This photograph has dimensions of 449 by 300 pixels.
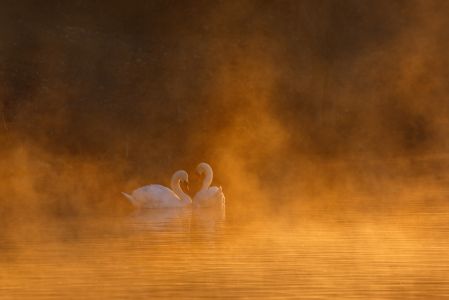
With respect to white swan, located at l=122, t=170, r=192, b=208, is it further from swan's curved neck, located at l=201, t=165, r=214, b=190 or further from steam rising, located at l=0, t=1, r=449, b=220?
steam rising, located at l=0, t=1, r=449, b=220

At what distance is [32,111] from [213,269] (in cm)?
1334

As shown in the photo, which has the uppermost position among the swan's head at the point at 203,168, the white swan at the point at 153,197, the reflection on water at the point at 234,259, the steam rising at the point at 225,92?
the steam rising at the point at 225,92

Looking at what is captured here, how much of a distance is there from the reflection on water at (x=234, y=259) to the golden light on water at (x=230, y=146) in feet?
0.08

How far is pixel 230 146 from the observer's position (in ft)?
75.9

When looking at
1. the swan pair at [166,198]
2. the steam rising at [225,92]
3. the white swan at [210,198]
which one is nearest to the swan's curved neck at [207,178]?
the white swan at [210,198]

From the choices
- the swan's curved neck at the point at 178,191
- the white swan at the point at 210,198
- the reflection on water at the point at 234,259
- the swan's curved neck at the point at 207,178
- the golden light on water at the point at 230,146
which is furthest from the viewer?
the swan's curved neck at the point at 207,178

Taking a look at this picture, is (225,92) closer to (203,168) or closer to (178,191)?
(203,168)

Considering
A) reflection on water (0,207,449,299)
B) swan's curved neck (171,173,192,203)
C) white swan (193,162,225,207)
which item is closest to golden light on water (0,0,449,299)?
reflection on water (0,207,449,299)

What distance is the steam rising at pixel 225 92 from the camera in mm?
20500

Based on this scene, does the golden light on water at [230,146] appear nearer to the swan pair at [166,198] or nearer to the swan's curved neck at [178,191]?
the swan pair at [166,198]

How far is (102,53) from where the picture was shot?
24766 millimetres

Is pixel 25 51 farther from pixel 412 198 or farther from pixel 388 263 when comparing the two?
pixel 388 263

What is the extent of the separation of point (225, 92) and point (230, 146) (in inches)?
105

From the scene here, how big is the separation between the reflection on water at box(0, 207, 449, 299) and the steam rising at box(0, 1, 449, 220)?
4.75m
